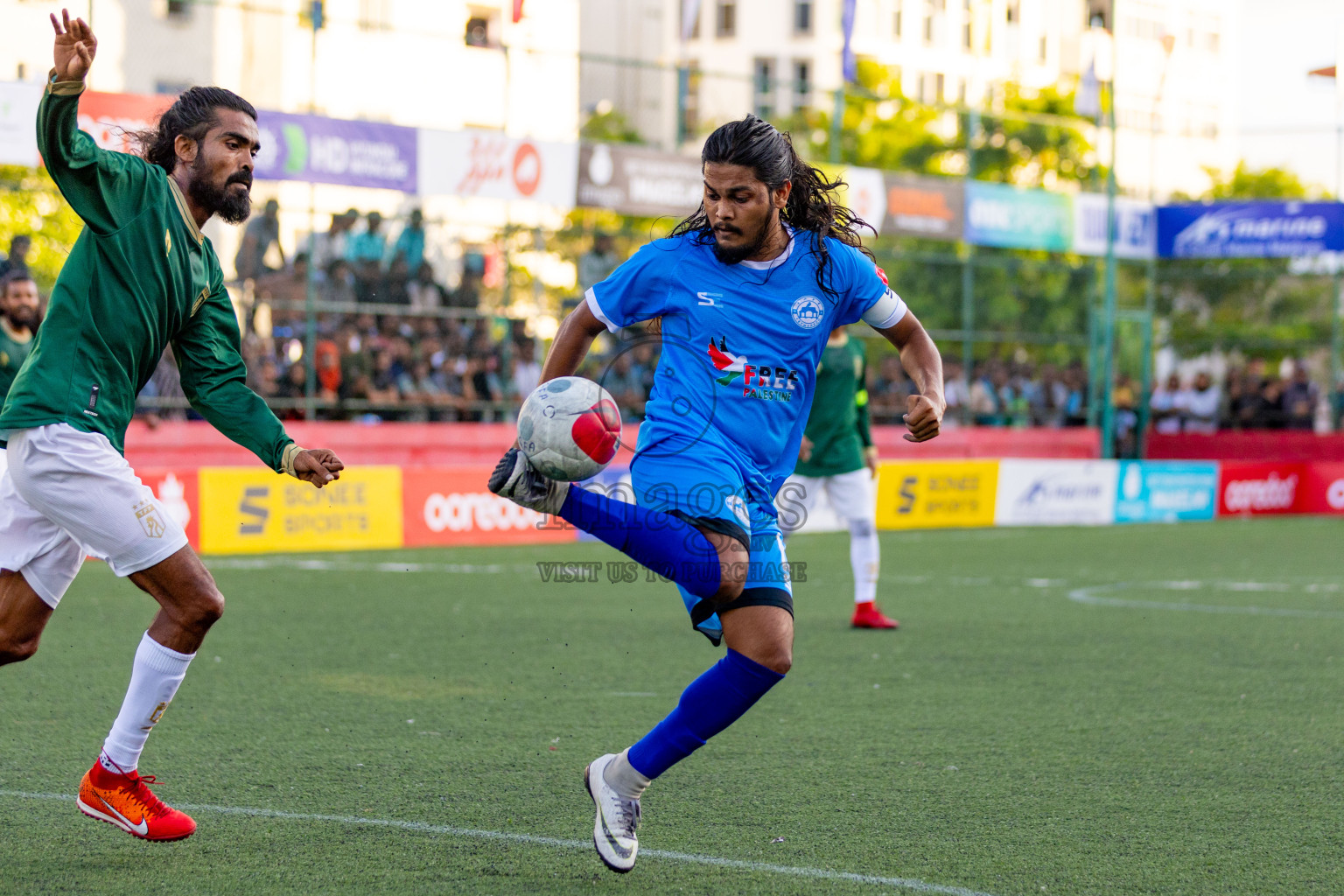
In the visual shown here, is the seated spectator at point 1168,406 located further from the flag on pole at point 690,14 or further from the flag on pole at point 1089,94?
the flag on pole at point 690,14

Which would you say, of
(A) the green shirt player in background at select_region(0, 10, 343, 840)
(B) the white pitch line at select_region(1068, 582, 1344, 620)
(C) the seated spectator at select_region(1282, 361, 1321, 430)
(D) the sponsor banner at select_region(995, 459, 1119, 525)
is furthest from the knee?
(C) the seated spectator at select_region(1282, 361, 1321, 430)

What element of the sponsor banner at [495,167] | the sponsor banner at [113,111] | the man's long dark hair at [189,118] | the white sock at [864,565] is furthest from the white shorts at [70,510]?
the sponsor banner at [495,167]

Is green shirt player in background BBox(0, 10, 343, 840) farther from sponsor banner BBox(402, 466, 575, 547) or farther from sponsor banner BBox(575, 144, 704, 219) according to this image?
sponsor banner BBox(575, 144, 704, 219)

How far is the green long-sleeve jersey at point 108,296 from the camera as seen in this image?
4.21m

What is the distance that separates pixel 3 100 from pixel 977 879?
44.1ft

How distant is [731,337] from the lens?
4.42m

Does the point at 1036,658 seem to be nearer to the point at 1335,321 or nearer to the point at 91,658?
the point at 91,658

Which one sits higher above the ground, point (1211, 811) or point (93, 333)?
point (93, 333)

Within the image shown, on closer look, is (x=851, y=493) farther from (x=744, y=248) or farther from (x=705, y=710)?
(x=705, y=710)

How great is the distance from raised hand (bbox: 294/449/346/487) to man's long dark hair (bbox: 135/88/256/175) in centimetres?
92

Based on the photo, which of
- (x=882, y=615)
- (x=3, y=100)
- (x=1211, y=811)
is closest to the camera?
(x=1211, y=811)

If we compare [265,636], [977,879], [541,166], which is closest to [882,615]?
[265,636]

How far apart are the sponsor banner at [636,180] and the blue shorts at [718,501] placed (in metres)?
14.6

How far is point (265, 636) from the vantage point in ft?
30.0
